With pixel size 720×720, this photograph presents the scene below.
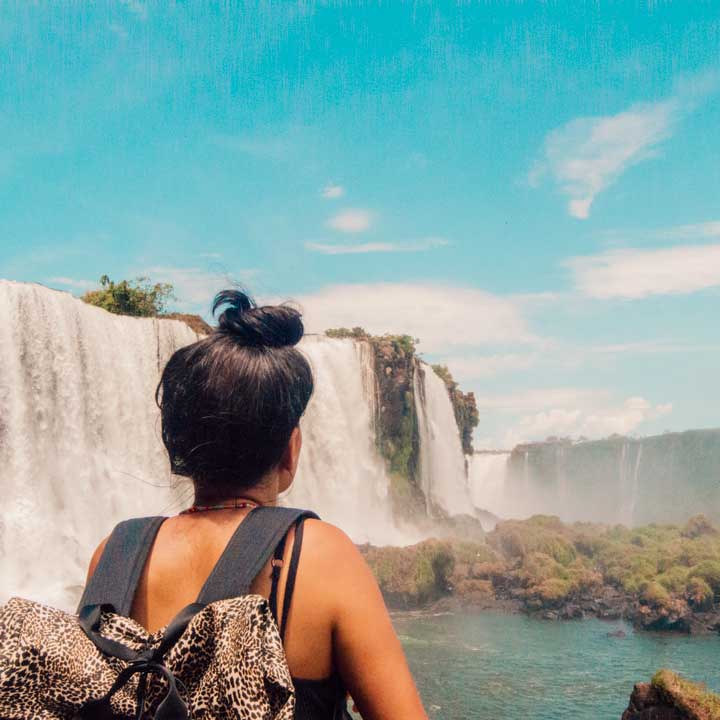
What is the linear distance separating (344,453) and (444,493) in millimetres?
9390

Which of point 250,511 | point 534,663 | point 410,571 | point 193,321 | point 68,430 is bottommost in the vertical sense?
point 534,663

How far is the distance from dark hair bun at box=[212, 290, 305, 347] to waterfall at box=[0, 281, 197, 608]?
50.9 ft

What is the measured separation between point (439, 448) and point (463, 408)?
6.18 metres

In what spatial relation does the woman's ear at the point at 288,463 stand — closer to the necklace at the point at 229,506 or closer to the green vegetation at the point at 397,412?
the necklace at the point at 229,506

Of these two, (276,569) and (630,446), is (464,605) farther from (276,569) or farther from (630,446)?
(630,446)

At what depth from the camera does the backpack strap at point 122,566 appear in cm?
144

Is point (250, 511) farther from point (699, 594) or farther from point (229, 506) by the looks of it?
point (699, 594)

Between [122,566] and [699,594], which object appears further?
[699,594]

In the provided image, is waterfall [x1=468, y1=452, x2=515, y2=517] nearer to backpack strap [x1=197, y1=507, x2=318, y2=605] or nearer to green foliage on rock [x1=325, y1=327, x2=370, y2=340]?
green foliage on rock [x1=325, y1=327, x2=370, y2=340]

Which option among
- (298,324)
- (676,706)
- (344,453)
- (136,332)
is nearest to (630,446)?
(344,453)

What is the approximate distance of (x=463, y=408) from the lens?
42250mm

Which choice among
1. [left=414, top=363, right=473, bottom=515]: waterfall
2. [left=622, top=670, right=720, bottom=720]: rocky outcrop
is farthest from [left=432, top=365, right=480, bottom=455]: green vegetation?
[left=622, top=670, right=720, bottom=720]: rocky outcrop

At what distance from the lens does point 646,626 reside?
19938 millimetres

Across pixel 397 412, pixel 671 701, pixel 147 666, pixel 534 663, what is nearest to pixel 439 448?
pixel 397 412
